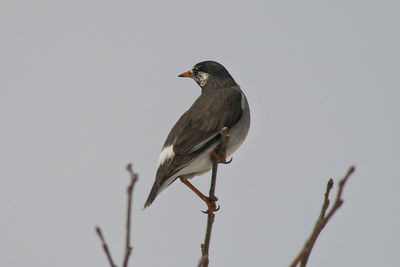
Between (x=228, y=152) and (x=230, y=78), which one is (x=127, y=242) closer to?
(x=228, y=152)

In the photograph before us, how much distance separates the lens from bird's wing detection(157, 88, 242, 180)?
7074 mm

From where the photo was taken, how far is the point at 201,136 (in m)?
7.30

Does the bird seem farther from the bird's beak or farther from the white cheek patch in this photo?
the bird's beak

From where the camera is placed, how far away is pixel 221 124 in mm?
7531

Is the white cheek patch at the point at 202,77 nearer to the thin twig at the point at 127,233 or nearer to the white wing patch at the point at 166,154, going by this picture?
the white wing patch at the point at 166,154

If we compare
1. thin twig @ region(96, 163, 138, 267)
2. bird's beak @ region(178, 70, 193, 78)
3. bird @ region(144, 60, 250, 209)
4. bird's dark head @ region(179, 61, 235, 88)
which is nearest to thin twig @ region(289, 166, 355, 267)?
thin twig @ region(96, 163, 138, 267)

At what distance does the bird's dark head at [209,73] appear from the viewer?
9.66 m

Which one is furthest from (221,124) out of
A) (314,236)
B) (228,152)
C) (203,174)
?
Result: (314,236)

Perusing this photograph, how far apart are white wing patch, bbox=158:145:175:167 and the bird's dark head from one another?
2274 millimetres

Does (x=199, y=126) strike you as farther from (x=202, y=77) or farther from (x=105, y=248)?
(x=105, y=248)

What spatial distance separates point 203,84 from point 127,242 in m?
6.96

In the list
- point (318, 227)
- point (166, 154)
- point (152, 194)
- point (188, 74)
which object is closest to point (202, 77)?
point (188, 74)

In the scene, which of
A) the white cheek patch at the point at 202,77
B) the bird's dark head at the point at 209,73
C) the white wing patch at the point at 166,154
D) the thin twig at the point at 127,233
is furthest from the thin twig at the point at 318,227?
the white cheek patch at the point at 202,77

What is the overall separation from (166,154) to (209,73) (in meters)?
2.70
